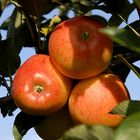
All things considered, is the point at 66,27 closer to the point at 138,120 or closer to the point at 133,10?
the point at 133,10

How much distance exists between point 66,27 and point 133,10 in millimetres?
233

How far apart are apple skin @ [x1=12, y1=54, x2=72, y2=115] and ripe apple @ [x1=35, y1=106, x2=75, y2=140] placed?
2.9 inches

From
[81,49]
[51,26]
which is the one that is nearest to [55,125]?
[81,49]

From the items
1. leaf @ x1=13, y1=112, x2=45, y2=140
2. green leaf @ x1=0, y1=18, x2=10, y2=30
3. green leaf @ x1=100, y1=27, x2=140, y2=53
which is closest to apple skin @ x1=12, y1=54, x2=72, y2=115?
leaf @ x1=13, y1=112, x2=45, y2=140

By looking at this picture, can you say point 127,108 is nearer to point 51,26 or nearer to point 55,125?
point 55,125

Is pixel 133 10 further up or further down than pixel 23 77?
further up

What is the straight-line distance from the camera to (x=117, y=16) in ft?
4.54

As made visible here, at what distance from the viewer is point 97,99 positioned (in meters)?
1.26

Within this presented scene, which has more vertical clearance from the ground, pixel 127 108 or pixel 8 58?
pixel 127 108

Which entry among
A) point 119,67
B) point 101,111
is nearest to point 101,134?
point 101,111

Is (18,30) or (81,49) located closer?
(81,49)

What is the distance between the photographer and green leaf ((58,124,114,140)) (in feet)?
3.10

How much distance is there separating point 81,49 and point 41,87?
0.17m

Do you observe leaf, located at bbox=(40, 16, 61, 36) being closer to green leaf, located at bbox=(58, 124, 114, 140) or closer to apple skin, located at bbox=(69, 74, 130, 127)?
apple skin, located at bbox=(69, 74, 130, 127)
